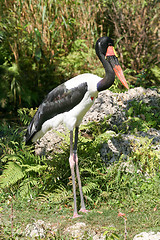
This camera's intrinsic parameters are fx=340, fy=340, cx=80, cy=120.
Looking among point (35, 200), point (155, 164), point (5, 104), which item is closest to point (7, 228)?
point (35, 200)

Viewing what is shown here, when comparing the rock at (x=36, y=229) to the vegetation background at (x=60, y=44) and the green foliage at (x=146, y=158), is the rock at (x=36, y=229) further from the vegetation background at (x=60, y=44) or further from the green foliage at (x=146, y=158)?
the vegetation background at (x=60, y=44)

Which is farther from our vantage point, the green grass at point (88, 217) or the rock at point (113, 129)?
the rock at point (113, 129)

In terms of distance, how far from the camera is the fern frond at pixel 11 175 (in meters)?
4.38

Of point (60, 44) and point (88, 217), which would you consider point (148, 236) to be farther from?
point (60, 44)

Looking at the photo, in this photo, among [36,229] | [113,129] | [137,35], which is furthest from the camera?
[137,35]

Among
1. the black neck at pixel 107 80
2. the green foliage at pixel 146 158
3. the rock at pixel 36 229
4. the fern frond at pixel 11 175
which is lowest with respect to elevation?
the green foliage at pixel 146 158

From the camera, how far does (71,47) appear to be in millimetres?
7254

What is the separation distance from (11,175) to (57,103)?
3.76 feet

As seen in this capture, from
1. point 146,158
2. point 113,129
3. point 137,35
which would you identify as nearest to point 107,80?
point 146,158

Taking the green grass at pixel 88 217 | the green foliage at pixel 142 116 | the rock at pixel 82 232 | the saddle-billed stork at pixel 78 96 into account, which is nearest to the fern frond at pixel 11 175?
the green grass at pixel 88 217

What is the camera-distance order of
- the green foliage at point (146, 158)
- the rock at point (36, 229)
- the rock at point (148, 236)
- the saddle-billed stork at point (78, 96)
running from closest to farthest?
the rock at point (148, 236) → the rock at point (36, 229) → the saddle-billed stork at point (78, 96) → the green foliage at point (146, 158)

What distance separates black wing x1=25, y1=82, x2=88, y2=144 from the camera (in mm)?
4043

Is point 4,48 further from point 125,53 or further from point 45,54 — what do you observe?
point 125,53

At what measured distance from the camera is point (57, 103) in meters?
4.25
